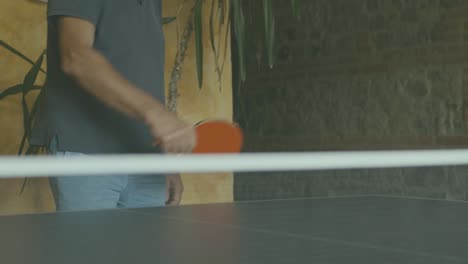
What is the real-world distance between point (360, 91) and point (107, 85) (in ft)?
17.8

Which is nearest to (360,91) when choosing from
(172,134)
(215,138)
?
(215,138)

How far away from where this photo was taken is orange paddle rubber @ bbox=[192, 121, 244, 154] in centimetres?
151

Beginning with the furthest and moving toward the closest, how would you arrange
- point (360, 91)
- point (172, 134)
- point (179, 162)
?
point (360, 91) < point (172, 134) < point (179, 162)

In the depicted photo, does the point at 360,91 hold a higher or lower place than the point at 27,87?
lower

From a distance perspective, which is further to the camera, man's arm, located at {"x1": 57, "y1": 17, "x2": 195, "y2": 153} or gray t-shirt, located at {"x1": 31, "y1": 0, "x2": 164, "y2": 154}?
gray t-shirt, located at {"x1": 31, "y1": 0, "x2": 164, "y2": 154}

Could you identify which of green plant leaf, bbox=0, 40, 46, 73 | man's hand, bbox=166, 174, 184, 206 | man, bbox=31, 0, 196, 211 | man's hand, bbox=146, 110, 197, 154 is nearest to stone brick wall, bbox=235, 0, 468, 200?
green plant leaf, bbox=0, 40, 46, 73

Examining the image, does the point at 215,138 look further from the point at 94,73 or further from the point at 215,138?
the point at 94,73

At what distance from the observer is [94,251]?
1.02m

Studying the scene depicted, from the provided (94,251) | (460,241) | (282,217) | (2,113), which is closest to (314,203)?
(282,217)

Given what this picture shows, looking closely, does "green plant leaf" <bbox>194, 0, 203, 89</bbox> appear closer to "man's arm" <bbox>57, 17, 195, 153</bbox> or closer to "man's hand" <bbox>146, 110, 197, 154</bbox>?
"man's arm" <bbox>57, 17, 195, 153</bbox>

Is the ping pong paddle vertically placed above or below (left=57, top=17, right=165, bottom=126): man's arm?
below

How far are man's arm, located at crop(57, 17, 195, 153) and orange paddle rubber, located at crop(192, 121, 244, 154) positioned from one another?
9 centimetres

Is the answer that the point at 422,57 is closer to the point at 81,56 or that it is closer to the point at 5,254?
the point at 81,56

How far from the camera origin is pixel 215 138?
151 cm
